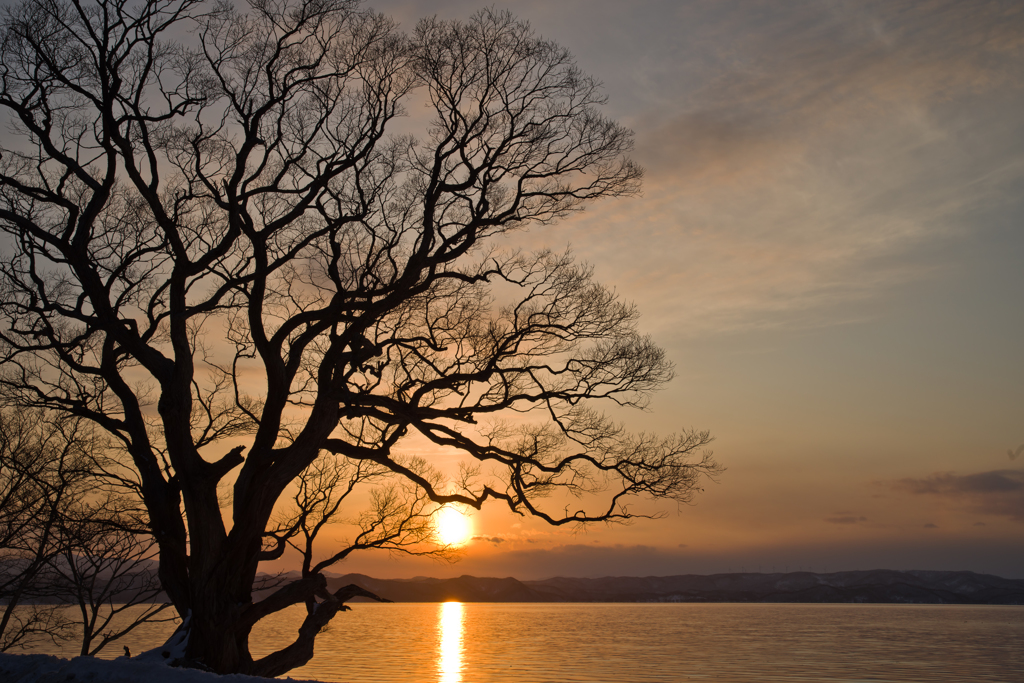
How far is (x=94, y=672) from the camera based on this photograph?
9031 millimetres

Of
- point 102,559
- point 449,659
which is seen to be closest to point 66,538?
point 102,559

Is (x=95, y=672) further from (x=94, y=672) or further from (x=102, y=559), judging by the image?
(x=102, y=559)

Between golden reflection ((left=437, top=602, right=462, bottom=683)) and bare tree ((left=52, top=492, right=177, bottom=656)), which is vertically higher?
bare tree ((left=52, top=492, right=177, bottom=656))

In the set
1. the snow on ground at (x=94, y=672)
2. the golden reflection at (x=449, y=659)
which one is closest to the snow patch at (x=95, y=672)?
the snow on ground at (x=94, y=672)

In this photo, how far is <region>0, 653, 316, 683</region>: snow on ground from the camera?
335 inches

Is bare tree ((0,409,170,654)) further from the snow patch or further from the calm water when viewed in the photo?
the calm water

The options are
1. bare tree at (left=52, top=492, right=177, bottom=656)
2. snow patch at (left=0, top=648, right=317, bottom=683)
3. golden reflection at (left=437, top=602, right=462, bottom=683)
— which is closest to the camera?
snow patch at (left=0, top=648, right=317, bottom=683)

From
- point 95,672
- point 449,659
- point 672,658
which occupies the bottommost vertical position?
point 672,658

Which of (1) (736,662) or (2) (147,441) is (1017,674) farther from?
(2) (147,441)

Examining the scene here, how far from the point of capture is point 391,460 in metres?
13.9

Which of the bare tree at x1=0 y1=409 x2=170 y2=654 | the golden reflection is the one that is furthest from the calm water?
the bare tree at x1=0 y1=409 x2=170 y2=654

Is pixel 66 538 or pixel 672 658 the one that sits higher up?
pixel 66 538

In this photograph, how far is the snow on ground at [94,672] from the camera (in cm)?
851

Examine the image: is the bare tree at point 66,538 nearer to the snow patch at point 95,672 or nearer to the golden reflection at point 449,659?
the snow patch at point 95,672
